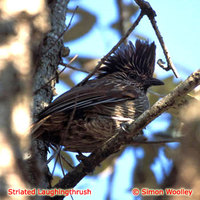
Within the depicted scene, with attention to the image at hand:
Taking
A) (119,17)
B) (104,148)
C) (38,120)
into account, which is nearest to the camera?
(104,148)

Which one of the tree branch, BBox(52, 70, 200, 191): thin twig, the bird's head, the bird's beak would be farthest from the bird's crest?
BBox(52, 70, 200, 191): thin twig

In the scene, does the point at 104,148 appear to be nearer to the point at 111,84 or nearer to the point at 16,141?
the point at 111,84

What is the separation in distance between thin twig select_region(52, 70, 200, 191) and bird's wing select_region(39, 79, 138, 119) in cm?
64

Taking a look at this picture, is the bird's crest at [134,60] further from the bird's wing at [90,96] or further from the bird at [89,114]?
the bird's wing at [90,96]

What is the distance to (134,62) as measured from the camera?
5.91 metres

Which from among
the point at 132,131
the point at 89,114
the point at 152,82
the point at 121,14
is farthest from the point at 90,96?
the point at 121,14

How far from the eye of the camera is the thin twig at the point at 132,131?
321 cm

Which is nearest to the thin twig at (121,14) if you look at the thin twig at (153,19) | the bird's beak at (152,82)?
the bird's beak at (152,82)

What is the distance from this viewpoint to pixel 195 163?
5.41 ft

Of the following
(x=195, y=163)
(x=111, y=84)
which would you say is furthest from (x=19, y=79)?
(x=111, y=84)

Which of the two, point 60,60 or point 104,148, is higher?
point 60,60

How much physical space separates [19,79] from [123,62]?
4.08 metres

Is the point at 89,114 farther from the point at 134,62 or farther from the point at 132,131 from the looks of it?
the point at 134,62

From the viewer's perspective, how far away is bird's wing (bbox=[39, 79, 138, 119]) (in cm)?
424
